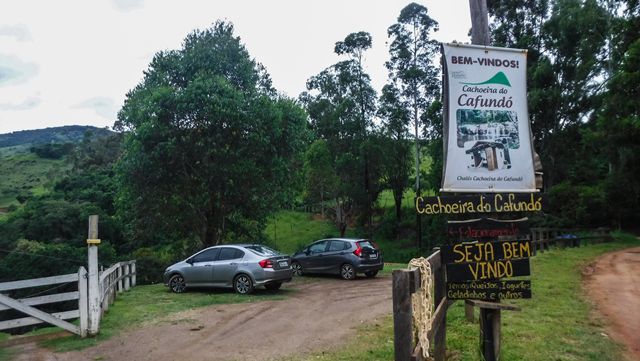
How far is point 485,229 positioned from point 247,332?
5699mm

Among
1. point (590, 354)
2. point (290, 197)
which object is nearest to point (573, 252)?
point (290, 197)

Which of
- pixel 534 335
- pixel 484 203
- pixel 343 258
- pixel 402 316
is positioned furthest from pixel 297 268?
pixel 402 316

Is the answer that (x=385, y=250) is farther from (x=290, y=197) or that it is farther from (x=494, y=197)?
(x=494, y=197)

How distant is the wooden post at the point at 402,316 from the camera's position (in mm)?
4289

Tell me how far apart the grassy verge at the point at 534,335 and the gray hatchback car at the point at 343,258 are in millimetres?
6962

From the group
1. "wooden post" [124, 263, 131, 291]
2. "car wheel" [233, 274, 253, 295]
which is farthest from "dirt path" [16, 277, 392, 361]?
"wooden post" [124, 263, 131, 291]

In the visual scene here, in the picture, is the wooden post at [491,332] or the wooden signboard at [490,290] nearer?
the wooden signboard at [490,290]

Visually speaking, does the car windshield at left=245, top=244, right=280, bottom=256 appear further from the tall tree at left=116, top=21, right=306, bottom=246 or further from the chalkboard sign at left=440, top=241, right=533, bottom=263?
the chalkboard sign at left=440, top=241, right=533, bottom=263

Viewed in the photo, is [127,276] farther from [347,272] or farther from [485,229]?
[485,229]

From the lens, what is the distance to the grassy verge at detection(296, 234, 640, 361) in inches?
282

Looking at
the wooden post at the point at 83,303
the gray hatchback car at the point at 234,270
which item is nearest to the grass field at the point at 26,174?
the gray hatchback car at the point at 234,270

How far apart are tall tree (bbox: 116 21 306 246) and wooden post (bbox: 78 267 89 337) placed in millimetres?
10087

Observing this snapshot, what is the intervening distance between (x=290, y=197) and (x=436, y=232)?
60.7ft

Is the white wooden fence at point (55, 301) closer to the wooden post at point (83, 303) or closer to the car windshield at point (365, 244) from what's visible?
the wooden post at point (83, 303)
